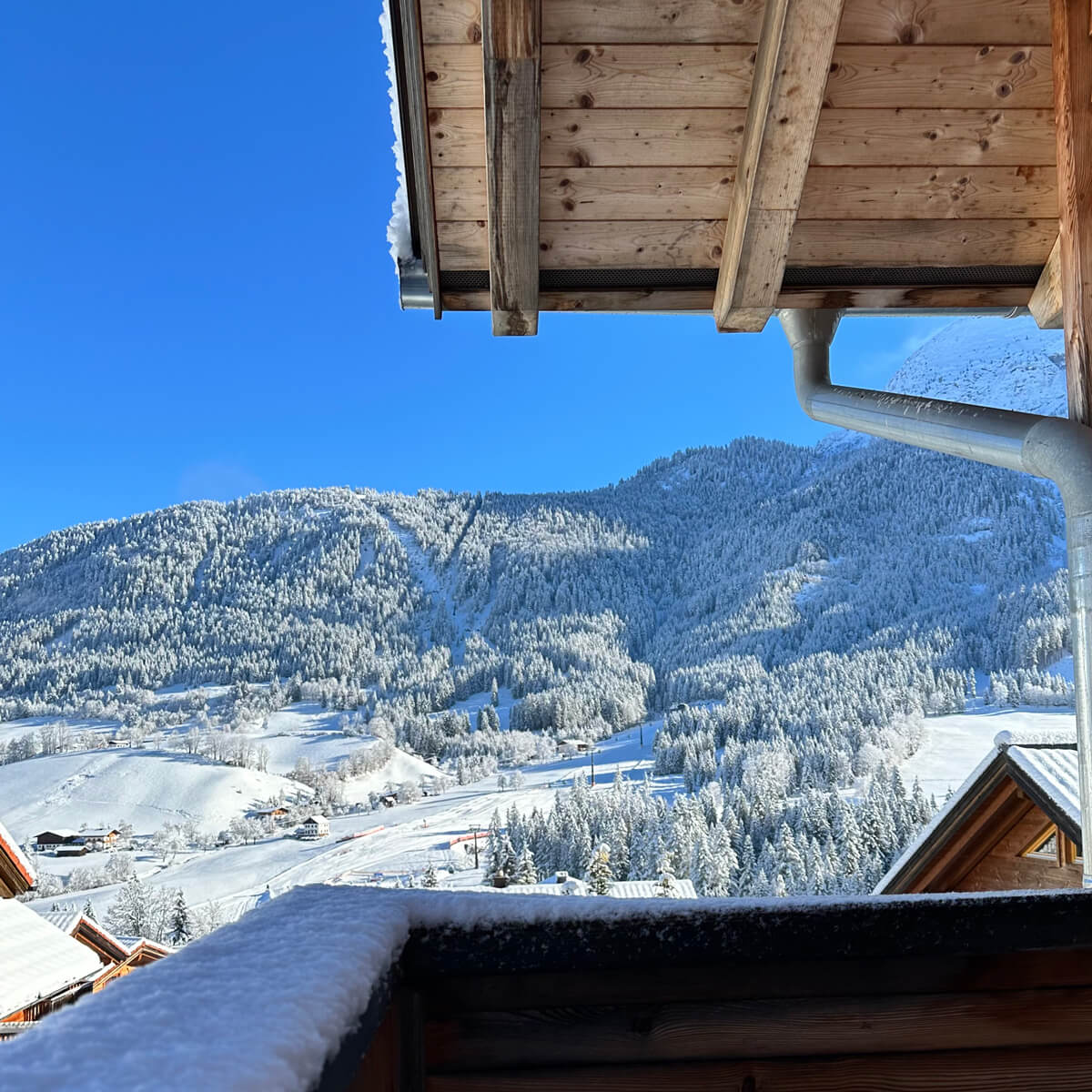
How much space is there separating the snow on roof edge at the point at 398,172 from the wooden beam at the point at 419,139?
0.02 meters

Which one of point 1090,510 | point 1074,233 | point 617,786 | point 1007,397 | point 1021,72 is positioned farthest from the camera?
point 1007,397

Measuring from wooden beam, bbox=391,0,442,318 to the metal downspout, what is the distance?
3.74ft

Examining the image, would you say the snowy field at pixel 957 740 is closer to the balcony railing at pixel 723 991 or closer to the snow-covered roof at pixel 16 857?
the snow-covered roof at pixel 16 857

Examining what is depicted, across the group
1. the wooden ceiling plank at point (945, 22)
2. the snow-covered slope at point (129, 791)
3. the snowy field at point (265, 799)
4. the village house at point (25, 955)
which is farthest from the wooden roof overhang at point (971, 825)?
the snow-covered slope at point (129, 791)

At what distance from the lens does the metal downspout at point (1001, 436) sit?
177 centimetres

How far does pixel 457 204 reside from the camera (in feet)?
7.89

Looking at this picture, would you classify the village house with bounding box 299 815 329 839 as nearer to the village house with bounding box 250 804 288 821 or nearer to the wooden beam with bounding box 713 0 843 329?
the village house with bounding box 250 804 288 821

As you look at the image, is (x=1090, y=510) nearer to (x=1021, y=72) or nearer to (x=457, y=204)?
(x=1021, y=72)

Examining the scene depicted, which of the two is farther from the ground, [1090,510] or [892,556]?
[892,556]

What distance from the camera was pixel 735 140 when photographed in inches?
89.2

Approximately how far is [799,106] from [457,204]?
0.93 m

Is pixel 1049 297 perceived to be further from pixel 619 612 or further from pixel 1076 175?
pixel 619 612

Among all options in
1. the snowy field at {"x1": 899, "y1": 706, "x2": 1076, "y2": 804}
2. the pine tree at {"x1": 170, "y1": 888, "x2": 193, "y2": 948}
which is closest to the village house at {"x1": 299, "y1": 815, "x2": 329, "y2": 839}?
the pine tree at {"x1": 170, "y1": 888, "x2": 193, "y2": 948}

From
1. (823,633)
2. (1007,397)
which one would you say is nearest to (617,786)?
(823,633)
